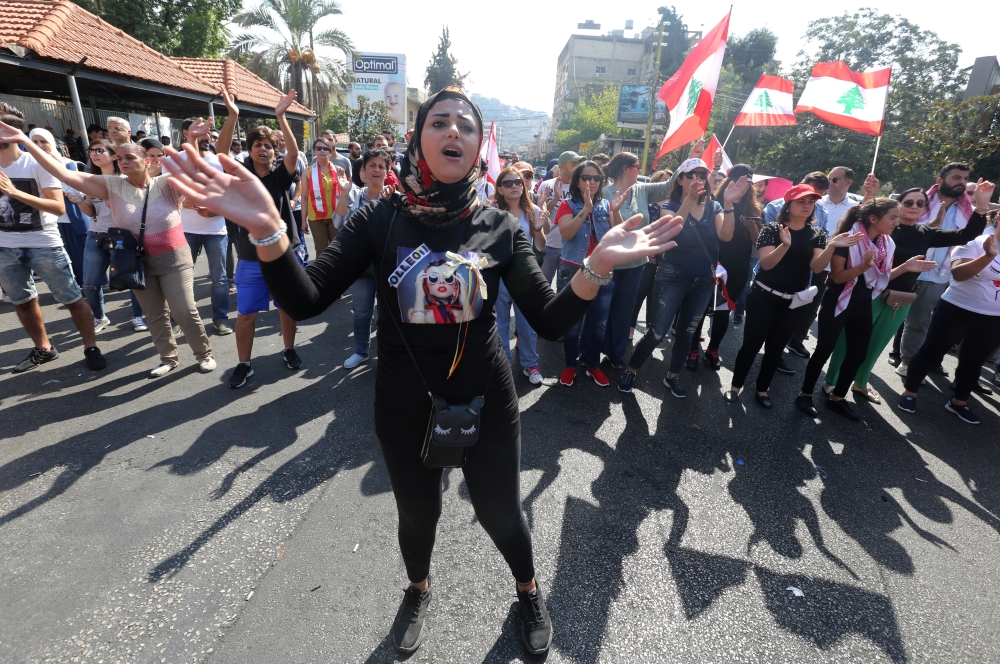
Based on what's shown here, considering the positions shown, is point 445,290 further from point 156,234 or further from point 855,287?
point 855,287

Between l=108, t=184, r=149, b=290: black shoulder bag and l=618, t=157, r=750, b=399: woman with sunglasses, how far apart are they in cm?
430

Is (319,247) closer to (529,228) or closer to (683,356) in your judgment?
(529,228)

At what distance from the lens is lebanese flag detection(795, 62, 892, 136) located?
20.1 feet

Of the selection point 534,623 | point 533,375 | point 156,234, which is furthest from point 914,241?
point 156,234

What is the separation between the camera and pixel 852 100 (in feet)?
21.1

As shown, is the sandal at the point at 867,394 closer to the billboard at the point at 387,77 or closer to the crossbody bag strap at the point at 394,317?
the crossbody bag strap at the point at 394,317

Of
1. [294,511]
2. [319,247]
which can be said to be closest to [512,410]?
[294,511]

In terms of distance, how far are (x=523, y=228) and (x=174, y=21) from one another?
77.0 ft

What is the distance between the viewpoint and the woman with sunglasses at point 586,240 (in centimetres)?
411

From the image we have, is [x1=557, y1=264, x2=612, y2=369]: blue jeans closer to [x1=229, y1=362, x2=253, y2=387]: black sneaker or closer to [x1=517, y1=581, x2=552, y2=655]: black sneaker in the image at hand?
[x1=517, y1=581, x2=552, y2=655]: black sneaker

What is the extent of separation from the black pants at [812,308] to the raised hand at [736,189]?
103 centimetres

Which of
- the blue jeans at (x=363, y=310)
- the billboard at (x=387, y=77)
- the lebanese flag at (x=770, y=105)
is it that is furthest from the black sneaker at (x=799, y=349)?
the billboard at (x=387, y=77)

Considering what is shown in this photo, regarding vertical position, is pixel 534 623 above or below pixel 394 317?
below

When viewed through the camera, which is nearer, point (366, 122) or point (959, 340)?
point (959, 340)
